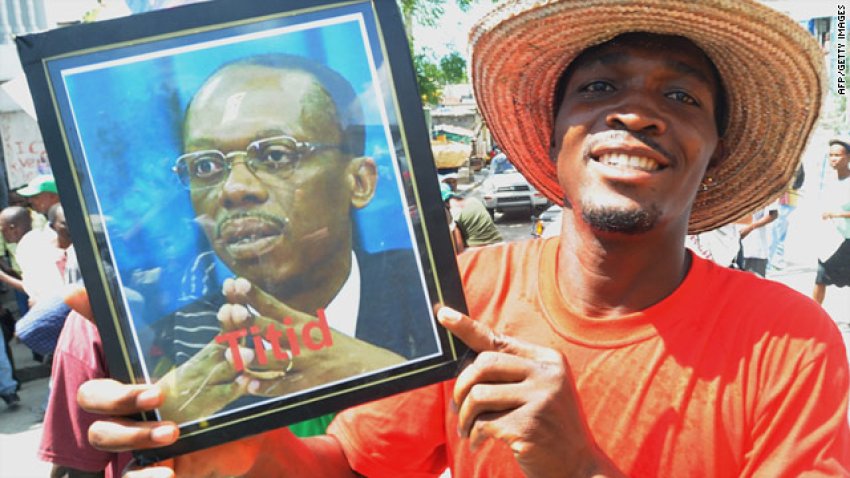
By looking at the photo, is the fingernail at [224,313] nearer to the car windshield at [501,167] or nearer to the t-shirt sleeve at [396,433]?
the t-shirt sleeve at [396,433]

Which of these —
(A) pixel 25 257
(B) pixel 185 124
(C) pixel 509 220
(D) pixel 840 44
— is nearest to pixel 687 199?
(B) pixel 185 124

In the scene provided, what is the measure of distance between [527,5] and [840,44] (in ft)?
51.3

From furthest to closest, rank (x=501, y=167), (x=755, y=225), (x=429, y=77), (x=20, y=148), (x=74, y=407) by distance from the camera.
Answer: (x=501, y=167), (x=429, y=77), (x=20, y=148), (x=755, y=225), (x=74, y=407)

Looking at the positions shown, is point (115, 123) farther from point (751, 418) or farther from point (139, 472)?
point (751, 418)

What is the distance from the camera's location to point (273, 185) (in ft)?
4.07

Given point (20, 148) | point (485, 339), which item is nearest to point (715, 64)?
point (485, 339)

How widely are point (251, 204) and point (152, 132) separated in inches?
7.9

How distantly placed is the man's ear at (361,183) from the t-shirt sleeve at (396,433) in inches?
22.8

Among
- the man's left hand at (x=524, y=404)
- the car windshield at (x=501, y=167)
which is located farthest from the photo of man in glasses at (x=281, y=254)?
the car windshield at (x=501, y=167)

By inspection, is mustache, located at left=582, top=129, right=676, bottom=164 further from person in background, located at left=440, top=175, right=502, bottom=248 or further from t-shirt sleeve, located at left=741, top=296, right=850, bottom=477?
person in background, located at left=440, top=175, right=502, bottom=248

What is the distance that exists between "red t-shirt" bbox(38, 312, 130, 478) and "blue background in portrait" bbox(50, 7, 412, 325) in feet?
4.47

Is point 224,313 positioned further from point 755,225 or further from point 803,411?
point 755,225

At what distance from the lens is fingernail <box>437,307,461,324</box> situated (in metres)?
1.21

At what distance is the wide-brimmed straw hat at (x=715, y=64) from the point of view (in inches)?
62.1
